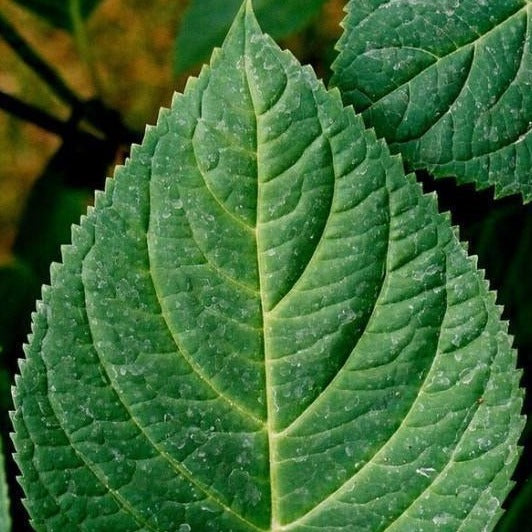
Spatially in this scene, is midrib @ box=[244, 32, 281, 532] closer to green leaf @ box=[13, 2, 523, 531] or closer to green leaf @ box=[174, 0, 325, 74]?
green leaf @ box=[13, 2, 523, 531]

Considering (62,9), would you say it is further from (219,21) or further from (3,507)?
(3,507)

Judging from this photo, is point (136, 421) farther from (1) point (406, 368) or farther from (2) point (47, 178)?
(2) point (47, 178)

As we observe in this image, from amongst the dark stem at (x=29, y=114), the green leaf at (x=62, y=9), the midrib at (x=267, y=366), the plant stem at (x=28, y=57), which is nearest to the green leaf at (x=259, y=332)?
the midrib at (x=267, y=366)

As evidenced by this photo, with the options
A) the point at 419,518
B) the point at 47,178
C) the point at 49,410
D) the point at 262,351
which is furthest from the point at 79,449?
the point at 47,178

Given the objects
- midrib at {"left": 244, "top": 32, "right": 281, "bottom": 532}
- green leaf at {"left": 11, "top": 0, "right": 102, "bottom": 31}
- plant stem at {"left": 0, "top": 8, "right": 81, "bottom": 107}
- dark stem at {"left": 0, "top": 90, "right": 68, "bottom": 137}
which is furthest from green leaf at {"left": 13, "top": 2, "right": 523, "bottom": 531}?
green leaf at {"left": 11, "top": 0, "right": 102, "bottom": 31}

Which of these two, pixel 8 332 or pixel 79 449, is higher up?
pixel 8 332

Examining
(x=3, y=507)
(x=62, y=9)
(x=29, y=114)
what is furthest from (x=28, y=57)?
(x=3, y=507)
